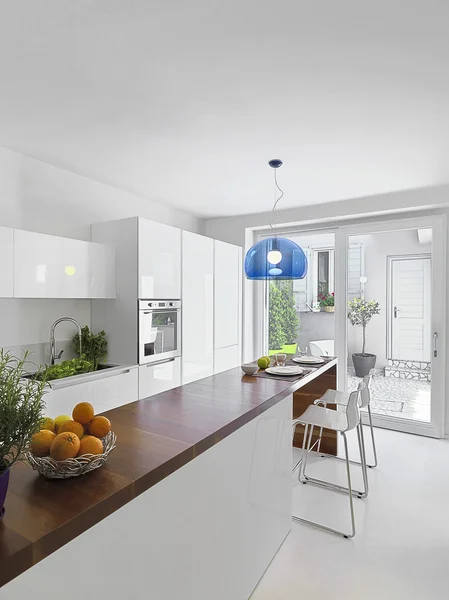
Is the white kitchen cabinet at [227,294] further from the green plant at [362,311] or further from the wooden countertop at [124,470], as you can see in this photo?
the wooden countertop at [124,470]

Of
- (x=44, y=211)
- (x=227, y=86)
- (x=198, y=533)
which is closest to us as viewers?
(x=198, y=533)

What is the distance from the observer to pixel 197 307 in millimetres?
4254

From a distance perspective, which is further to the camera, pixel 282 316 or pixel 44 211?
pixel 282 316

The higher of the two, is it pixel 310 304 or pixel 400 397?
pixel 310 304

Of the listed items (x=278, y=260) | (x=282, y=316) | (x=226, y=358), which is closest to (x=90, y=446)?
(x=278, y=260)

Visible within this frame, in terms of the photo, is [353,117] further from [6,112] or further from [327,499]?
[327,499]

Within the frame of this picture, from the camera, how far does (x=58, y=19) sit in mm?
1585

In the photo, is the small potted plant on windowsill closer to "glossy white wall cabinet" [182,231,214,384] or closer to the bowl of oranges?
"glossy white wall cabinet" [182,231,214,384]

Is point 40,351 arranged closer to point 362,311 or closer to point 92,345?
point 92,345

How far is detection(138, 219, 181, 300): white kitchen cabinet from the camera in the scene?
3.51 metres

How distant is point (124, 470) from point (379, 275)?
3.95m

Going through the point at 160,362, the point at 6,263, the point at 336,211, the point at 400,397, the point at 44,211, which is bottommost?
the point at 400,397

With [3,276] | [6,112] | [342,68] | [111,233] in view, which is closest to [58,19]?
[6,112]

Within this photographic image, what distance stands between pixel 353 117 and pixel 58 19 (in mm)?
1671
